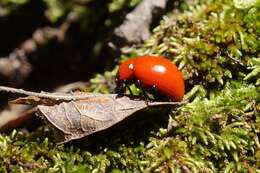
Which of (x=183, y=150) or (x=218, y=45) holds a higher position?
(x=218, y=45)

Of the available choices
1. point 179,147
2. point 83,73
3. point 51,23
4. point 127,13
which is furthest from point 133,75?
point 51,23

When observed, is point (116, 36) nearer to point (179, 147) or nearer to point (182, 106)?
point (182, 106)

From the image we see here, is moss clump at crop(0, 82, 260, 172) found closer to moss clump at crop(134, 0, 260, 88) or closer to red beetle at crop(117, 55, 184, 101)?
red beetle at crop(117, 55, 184, 101)

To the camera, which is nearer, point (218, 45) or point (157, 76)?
point (157, 76)

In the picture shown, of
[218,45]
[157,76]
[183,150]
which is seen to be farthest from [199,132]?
[218,45]

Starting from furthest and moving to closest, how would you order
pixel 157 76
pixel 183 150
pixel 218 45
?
pixel 218 45 → pixel 157 76 → pixel 183 150

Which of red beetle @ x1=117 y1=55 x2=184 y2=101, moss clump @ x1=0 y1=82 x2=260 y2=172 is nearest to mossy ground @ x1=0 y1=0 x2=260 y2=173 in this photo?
moss clump @ x1=0 y1=82 x2=260 y2=172

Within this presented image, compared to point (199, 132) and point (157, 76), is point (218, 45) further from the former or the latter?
point (199, 132)

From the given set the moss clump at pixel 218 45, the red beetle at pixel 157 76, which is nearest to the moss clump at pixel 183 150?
the red beetle at pixel 157 76
